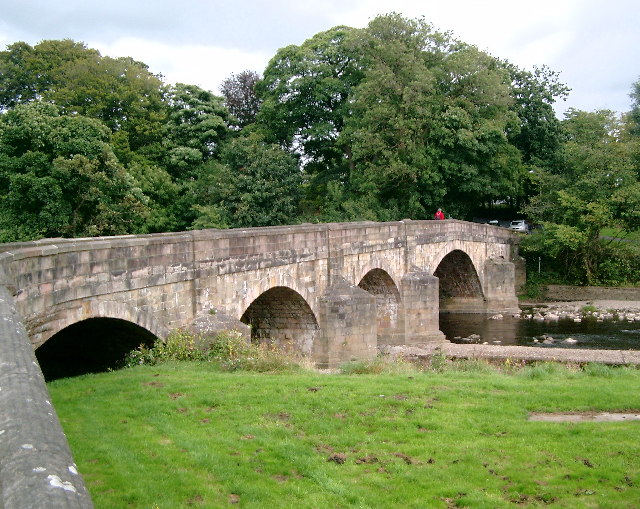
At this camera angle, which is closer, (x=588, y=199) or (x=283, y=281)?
(x=283, y=281)

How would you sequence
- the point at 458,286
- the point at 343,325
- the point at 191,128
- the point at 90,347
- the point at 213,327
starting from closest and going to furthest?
the point at 90,347, the point at 213,327, the point at 343,325, the point at 458,286, the point at 191,128

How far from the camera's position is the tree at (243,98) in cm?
5069

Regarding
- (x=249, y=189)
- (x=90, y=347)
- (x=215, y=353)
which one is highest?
(x=249, y=189)

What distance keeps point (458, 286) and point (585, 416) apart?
29.2 m

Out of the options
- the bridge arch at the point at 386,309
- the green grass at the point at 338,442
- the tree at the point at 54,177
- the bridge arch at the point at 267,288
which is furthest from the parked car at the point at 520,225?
the green grass at the point at 338,442

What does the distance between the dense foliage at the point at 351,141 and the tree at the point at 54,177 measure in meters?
3.67

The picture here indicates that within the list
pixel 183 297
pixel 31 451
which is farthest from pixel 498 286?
pixel 31 451

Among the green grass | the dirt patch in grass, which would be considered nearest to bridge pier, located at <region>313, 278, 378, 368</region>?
the green grass

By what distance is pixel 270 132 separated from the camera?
42.7 m

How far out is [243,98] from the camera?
5122 cm

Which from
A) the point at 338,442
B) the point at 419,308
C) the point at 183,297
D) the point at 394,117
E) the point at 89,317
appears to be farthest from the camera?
the point at 394,117

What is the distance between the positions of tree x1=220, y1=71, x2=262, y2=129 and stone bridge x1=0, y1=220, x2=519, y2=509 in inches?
886

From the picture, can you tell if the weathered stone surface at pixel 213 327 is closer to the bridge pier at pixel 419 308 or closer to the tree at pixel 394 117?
the bridge pier at pixel 419 308

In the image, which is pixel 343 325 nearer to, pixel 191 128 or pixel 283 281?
pixel 283 281
